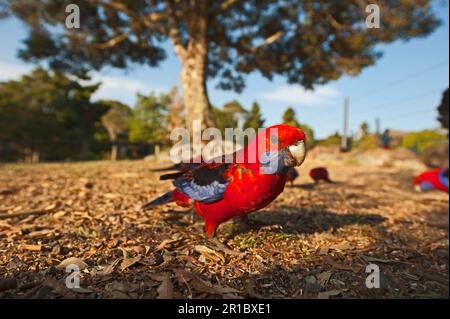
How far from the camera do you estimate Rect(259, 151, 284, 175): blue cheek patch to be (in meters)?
2.00

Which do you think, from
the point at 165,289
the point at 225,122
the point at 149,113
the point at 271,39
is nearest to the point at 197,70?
the point at 225,122

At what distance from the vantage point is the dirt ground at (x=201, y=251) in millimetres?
1730

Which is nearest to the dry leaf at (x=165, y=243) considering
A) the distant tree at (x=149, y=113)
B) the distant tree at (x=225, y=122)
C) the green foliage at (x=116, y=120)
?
the distant tree at (x=225, y=122)

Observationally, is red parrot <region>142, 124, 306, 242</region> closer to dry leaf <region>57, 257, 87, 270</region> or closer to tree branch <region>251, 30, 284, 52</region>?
dry leaf <region>57, 257, 87, 270</region>

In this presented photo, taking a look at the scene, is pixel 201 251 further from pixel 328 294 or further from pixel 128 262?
pixel 328 294

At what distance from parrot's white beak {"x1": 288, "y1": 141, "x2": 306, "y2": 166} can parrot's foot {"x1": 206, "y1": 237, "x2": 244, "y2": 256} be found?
0.80m

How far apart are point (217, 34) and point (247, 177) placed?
10.5 metres

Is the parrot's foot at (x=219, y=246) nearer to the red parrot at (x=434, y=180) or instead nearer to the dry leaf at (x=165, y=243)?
the dry leaf at (x=165, y=243)

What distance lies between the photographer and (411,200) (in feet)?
18.5

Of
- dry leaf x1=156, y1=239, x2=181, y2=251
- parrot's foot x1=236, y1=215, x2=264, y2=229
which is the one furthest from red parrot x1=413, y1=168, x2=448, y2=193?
dry leaf x1=156, y1=239, x2=181, y2=251

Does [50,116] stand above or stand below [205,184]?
above

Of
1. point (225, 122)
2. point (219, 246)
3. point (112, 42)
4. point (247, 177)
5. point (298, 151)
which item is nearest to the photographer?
point (298, 151)

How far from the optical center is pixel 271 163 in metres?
2.00

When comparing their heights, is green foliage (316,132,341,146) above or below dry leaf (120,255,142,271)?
above
